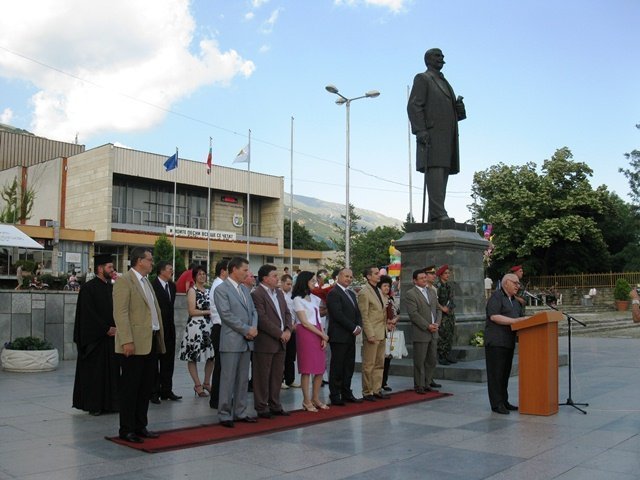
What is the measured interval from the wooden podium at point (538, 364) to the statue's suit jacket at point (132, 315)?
4.37 meters

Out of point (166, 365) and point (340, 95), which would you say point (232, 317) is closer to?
point (166, 365)

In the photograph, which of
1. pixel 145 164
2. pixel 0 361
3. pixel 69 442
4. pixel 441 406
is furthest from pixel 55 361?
pixel 145 164

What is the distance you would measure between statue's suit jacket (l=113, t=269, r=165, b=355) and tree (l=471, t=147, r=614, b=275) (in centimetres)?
3928

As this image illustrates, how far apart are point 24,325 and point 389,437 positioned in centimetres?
895

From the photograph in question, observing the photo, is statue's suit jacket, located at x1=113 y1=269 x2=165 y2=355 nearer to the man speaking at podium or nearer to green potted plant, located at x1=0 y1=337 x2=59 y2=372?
the man speaking at podium

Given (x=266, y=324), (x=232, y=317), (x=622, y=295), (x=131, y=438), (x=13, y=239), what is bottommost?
(x=131, y=438)

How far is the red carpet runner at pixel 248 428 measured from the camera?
612cm

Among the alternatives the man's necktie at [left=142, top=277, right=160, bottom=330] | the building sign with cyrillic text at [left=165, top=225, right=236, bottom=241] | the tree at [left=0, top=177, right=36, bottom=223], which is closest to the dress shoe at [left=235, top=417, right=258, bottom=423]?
the man's necktie at [left=142, top=277, right=160, bottom=330]

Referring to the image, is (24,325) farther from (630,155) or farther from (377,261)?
(377,261)

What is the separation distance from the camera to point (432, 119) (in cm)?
1309

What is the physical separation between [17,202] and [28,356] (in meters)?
42.4

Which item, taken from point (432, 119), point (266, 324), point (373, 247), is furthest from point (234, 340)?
point (373, 247)

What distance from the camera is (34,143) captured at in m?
58.6

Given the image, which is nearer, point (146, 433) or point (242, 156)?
point (146, 433)
